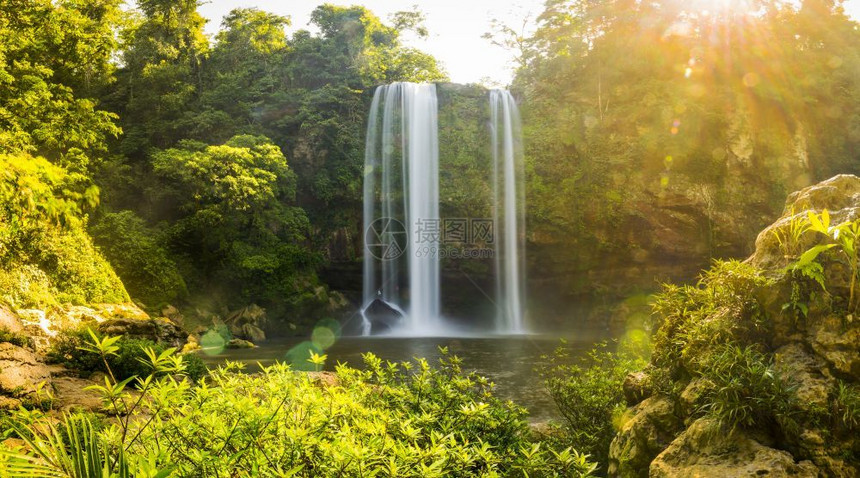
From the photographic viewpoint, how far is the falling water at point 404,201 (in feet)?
80.3

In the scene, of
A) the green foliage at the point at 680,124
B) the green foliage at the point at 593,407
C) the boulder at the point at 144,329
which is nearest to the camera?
the green foliage at the point at 593,407

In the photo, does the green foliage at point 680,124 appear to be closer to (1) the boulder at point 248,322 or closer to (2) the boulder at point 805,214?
(1) the boulder at point 248,322

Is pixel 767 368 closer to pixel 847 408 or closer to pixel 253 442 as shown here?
pixel 847 408

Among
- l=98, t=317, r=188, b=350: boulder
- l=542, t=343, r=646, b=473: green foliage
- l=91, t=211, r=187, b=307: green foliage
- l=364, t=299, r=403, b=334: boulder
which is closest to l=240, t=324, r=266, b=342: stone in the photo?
l=91, t=211, r=187, b=307: green foliage

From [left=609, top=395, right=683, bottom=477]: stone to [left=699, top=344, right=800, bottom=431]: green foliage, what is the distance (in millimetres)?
537

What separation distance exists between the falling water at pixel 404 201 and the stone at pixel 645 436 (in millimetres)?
20123

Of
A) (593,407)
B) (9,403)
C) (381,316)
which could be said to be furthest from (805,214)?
(381,316)

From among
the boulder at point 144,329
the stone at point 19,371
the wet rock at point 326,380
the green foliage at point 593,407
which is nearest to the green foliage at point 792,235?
the green foliage at point 593,407

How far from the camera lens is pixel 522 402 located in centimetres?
883

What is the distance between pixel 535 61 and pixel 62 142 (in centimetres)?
2249

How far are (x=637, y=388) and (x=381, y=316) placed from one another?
21.2m

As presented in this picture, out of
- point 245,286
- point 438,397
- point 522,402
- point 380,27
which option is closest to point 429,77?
point 380,27

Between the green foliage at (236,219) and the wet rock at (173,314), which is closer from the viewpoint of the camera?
the wet rock at (173,314)

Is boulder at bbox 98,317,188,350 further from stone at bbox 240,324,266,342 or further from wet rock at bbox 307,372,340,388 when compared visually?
stone at bbox 240,324,266,342
